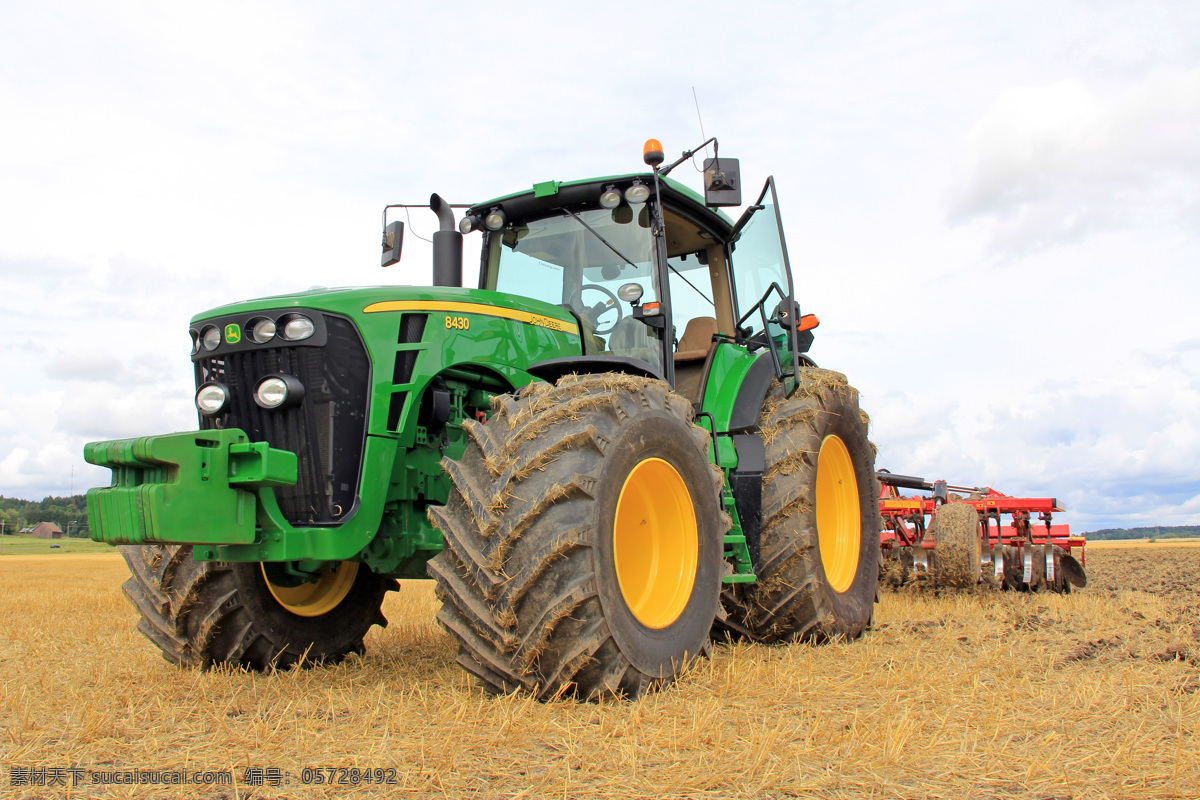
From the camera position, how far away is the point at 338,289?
440 cm

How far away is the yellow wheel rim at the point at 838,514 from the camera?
6.22 meters

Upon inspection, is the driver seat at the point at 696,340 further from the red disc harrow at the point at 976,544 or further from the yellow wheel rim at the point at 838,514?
the red disc harrow at the point at 976,544

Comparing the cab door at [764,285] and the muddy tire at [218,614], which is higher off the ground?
the cab door at [764,285]

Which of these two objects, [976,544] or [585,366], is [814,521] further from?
[976,544]

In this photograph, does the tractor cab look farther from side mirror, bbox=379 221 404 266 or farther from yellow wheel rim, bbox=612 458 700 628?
yellow wheel rim, bbox=612 458 700 628

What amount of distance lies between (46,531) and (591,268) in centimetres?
9438

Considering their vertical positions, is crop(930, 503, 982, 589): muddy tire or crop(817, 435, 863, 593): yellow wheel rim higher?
crop(817, 435, 863, 593): yellow wheel rim

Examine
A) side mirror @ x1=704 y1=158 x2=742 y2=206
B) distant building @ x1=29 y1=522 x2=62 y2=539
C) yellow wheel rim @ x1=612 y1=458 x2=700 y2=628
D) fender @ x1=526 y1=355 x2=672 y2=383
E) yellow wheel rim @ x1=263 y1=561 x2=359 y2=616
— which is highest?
side mirror @ x1=704 y1=158 x2=742 y2=206

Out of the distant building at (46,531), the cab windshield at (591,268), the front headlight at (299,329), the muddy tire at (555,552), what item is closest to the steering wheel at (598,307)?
the cab windshield at (591,268)

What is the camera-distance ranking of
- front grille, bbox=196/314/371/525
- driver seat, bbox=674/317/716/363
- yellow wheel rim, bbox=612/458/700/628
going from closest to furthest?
front grille, bbox=196/314/371/525, yellow wheel rim, bbox=612/458/700/628, driver seat, bbox=674/317/716/363

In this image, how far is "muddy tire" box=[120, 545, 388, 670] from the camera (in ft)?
14.9

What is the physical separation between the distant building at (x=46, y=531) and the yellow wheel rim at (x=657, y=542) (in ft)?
296

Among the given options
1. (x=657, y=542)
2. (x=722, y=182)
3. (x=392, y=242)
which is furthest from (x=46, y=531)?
(x=657, y=542)

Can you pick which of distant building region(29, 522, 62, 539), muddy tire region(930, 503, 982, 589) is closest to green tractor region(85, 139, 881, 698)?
muddy tire region(930, 503, 982, 589)
